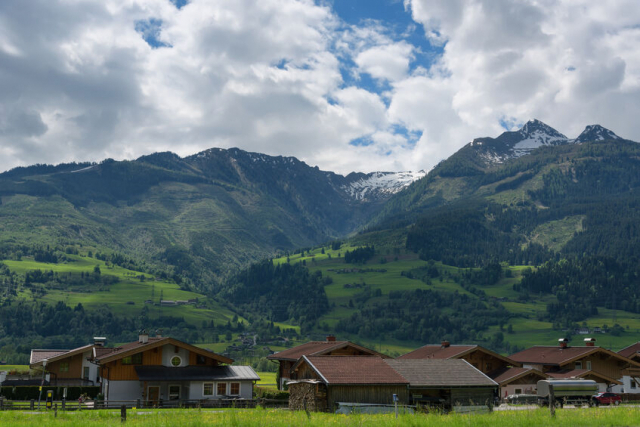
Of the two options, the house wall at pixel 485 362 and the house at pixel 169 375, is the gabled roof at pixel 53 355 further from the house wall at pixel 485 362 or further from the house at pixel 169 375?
the house wall at pixel 485 362

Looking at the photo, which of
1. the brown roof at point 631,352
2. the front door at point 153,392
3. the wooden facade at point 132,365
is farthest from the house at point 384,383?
the brown roof at point 631,352

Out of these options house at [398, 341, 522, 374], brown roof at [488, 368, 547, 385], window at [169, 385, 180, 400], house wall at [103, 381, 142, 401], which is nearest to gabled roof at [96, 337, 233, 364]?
house wall at [103, 381, 142, 401]

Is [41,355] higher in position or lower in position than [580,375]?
higher

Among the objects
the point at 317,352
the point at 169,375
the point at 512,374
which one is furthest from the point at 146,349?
the point at 512,374

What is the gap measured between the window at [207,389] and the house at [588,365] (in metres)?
41.4

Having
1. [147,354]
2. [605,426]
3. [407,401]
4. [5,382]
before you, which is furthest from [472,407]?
[5,382]

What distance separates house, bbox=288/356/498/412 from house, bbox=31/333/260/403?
11.7 metres

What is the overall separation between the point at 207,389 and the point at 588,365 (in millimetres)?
48519

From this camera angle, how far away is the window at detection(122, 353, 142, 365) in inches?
2648

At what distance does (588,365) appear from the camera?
82.9 metres

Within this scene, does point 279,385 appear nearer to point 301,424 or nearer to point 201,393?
point 201,393

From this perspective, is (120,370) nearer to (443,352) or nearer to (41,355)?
(41,355)

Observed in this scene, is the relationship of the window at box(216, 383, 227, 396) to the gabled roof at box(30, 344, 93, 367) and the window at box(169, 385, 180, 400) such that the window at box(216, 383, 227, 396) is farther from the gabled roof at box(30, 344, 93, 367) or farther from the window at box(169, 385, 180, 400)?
the gabled roof at box(30, 344, 93, 367)

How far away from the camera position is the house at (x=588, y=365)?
8088 cm
